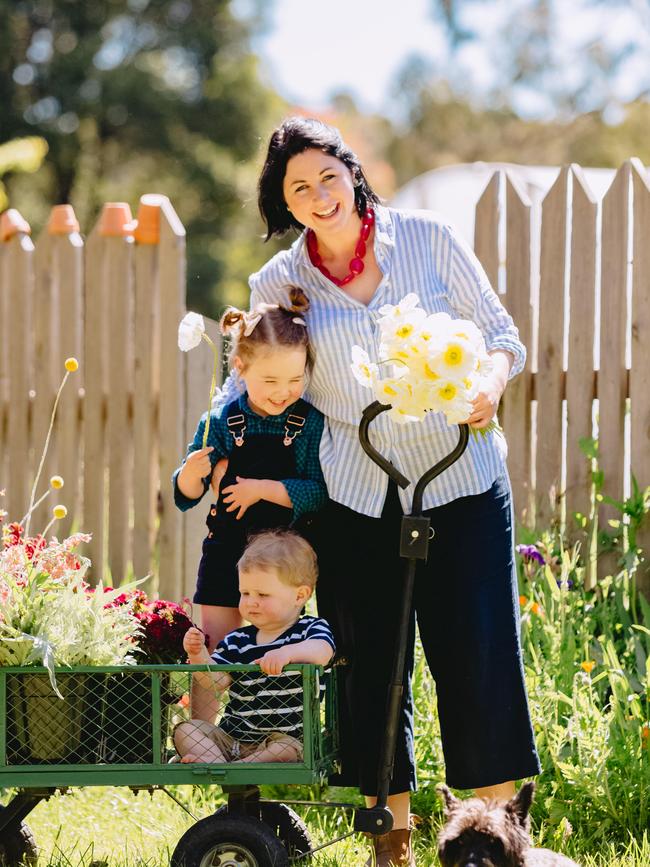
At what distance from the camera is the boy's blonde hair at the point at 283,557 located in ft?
9.75

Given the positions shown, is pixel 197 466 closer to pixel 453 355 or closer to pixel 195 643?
pixel 195 643

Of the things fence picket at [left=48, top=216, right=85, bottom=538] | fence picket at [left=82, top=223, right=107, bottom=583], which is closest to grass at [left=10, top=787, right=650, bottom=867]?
fence picket at [left=82, top=223, right=107, bottom=583]

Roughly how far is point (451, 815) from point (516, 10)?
28.5 m

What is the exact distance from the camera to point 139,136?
21781 millimetres

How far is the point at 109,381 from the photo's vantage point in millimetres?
5668

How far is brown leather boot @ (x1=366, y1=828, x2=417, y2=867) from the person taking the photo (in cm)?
302

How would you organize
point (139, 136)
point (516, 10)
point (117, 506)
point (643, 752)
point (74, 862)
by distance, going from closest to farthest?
1. point (74, 862)
2. point (643, 752)
3. point (117, 506)
4. point (139, 136)
5. point (516, 10)

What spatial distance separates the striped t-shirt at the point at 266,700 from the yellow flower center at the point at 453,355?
791 mm

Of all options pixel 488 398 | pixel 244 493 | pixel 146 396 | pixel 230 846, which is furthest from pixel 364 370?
pixel 146 396

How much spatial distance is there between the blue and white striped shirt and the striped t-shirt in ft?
1.24

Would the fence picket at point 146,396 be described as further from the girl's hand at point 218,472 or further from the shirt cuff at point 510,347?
the shirt cuff at point 510,347

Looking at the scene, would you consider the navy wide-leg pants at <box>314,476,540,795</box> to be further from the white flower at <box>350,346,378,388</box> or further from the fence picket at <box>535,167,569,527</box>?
the fence picket at <box>535,167,569,527</box>

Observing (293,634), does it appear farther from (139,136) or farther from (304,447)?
(139,136)

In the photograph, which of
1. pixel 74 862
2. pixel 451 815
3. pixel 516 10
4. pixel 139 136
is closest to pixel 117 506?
pixel 74 862
